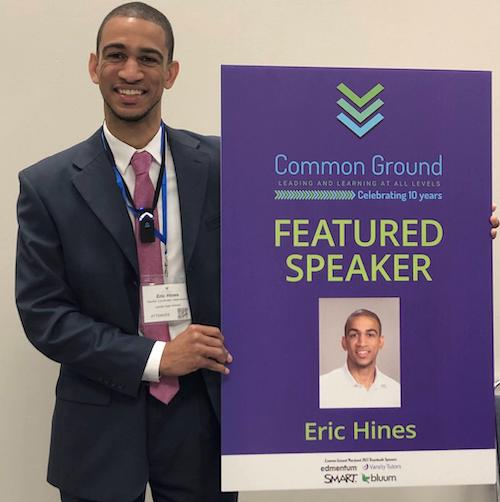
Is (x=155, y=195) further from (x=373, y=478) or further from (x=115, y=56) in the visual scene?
(x=373, y=478)

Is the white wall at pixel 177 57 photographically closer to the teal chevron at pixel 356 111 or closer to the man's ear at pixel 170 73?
the man's ear at pixel 170 73

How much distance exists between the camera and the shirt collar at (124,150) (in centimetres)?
159

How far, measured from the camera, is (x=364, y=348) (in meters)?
1.50

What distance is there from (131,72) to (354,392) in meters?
0.89

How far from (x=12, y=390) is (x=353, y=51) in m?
1.59

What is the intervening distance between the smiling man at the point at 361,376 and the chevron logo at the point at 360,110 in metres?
0.41

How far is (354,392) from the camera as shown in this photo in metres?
1.51

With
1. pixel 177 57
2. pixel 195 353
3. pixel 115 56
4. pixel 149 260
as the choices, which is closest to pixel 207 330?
pixel 195 353

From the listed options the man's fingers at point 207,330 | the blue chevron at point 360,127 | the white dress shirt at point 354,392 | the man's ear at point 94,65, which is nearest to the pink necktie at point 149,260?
the man's fingers at point 207,330

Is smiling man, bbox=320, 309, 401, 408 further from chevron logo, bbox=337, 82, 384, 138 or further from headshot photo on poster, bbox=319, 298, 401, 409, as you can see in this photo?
chevron logo, bbox=337, 82, 384, 138

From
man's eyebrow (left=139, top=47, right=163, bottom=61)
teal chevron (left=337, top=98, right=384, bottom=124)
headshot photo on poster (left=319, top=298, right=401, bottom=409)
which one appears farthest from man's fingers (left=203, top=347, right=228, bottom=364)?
man's eyebrow (left=139, top=47, right=163, bottom=61)

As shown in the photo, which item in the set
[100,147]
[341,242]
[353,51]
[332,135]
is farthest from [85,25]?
[341,242]

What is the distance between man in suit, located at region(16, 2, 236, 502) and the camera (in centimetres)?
151

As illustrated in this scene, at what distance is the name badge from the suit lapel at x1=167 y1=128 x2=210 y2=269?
69 millimetres
